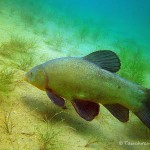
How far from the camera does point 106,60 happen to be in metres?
3.96

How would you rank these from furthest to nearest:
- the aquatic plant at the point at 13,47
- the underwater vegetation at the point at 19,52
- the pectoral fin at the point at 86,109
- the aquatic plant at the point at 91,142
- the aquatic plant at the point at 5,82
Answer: the aquatic plant at the point at 13,47, the underwater vegetation at the point at 19,52, the aquatic plant at the point at 5,82, the aquatic plant at the point at 91,142, the pectoral fin at the point at 86,109

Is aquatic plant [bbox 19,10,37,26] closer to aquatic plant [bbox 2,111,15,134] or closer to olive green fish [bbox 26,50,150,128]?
olive green fish [bbox 26,50,150,128]

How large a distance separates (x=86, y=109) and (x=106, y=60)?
0.89 meters

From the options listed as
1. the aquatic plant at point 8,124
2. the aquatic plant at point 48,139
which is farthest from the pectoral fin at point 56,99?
the aquatic plant at point 8,124

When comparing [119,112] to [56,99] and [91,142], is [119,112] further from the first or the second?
[56,99]

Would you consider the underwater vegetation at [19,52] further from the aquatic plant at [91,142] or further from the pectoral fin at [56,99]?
the aquatic plant at [91,142]

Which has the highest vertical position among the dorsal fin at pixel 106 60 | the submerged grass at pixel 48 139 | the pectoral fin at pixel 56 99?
the dorsal fin at pixel 106 60

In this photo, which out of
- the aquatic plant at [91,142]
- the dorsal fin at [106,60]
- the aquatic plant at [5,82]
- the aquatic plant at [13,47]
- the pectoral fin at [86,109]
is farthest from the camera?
the aquatic plant at [13,47]

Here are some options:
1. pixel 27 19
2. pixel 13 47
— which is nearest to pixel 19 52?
pixel 13 47

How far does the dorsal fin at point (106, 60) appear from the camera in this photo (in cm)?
390

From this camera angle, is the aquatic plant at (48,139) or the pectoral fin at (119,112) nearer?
the aquatic plant at (48,139)

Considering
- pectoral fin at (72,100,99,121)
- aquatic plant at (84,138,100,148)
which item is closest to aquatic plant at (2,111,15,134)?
pectoral fin at (72,100,99,121)

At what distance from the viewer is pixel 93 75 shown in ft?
12.7

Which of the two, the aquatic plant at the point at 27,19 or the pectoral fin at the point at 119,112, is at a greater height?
the pectoral fin at the point at 119,112
